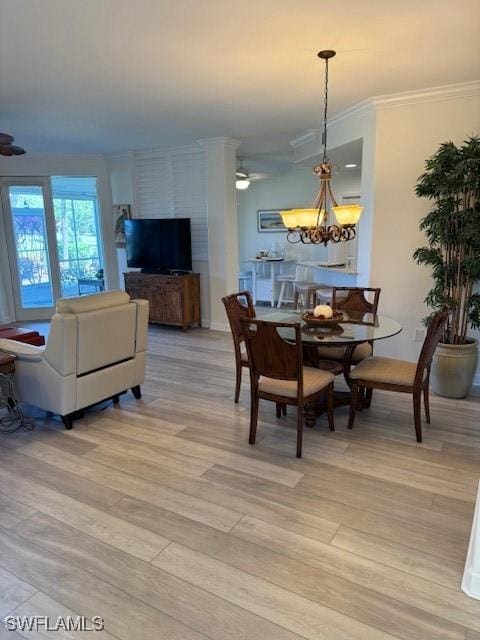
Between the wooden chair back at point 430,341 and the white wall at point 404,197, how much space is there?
4.53 ft

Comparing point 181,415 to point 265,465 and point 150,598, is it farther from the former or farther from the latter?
point 150,598

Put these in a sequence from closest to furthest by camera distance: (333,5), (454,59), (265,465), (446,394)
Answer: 1. (333,5)
2. (265,465)
3. (454,59)
4. (446,394)

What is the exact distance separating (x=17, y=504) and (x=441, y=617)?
2.15m

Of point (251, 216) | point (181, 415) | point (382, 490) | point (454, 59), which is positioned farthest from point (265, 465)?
point (251, 216)

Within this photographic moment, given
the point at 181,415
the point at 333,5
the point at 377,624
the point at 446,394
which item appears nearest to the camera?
the point at 377,624

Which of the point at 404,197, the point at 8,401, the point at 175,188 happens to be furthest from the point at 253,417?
the point at 175,188

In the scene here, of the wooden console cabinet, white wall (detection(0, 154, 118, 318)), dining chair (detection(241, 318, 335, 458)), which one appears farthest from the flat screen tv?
dining chair (detection(241, 318, 335, 458))

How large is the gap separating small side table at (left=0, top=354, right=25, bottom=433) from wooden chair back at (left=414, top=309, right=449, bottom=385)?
2.92 m

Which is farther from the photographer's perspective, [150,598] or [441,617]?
[150,598]

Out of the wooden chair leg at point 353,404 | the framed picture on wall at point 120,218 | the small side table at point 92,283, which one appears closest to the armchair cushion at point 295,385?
the wooden chair leg at point 353,404

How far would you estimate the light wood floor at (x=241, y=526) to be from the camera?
1660mm

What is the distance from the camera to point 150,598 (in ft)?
5.69

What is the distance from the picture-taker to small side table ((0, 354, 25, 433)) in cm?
311

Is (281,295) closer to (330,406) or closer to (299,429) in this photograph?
(330,406)
